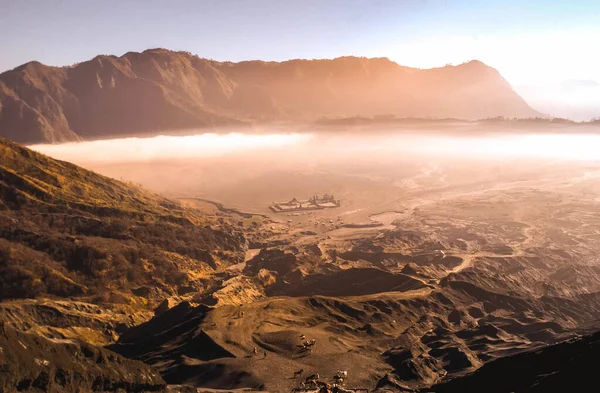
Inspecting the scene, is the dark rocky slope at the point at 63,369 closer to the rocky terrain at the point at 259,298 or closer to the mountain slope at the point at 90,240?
the rocky terrain at the point at 259,298

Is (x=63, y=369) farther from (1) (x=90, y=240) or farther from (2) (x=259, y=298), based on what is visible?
(1) (x=90, y=240)

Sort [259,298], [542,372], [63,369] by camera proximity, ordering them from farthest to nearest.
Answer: [259,298], [542,372], [63,369]

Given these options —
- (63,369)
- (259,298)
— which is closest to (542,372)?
(63,369)

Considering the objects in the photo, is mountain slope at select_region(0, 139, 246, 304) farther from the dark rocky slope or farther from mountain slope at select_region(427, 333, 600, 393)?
mountain slope at select_region(427, 333, 600, 393)

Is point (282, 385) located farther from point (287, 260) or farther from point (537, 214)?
point (537, 214)

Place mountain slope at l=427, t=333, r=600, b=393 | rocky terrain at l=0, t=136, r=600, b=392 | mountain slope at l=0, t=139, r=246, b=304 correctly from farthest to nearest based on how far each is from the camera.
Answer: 1. mountain slope at l=0, t=139, r=246, b=304
2. rocky terrain at l=0, t=136, r=600, b=392
3. mountain slope at l=427, t=333, r=600, b=393

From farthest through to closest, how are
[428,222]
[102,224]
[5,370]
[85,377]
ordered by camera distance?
[428,222] < [102,224] < [85,377] < [5,370]

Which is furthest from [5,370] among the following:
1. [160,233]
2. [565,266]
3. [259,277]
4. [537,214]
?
[537,214]

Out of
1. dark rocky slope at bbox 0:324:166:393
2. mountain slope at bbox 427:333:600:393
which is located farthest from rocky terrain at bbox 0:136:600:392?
mountain slope at bbox 427:333:600:393
